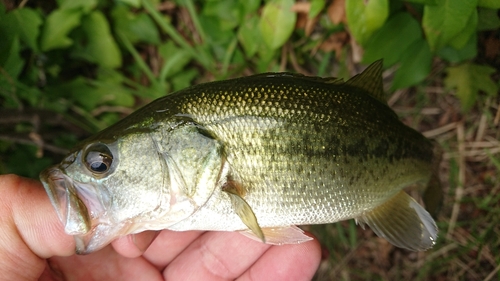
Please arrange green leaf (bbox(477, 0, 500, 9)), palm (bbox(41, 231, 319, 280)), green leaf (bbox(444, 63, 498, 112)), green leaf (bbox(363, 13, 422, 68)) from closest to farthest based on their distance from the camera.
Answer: green leaf (bbox(477, 0, 500, 9)) < palm (bbox(41, 231, 319, 280)) < green leaf (bbox(363, 13, 422, 68)) < green leaf (bbox(444, 63, 498, 112))

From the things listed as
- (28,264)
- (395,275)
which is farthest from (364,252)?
(28,264)

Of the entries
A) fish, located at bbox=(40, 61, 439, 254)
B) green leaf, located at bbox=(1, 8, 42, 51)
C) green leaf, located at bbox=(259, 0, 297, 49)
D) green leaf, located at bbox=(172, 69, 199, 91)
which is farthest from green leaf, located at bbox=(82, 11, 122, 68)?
fish, located at bbox=(40, 61, 439, 254)

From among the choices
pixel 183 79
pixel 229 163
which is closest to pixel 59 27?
pixel 183 79

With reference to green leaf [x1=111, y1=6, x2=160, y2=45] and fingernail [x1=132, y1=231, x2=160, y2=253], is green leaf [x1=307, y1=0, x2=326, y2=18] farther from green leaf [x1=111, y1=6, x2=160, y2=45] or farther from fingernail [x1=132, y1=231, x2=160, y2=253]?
fingernail [x1=132, y1=231, x2=160, y2=253]

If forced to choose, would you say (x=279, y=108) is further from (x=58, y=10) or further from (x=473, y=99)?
(x=58, y=10)

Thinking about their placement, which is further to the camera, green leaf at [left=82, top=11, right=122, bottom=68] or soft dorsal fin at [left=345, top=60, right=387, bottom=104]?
green leaf at [left=82, top=11, right=122, bottom=68]
